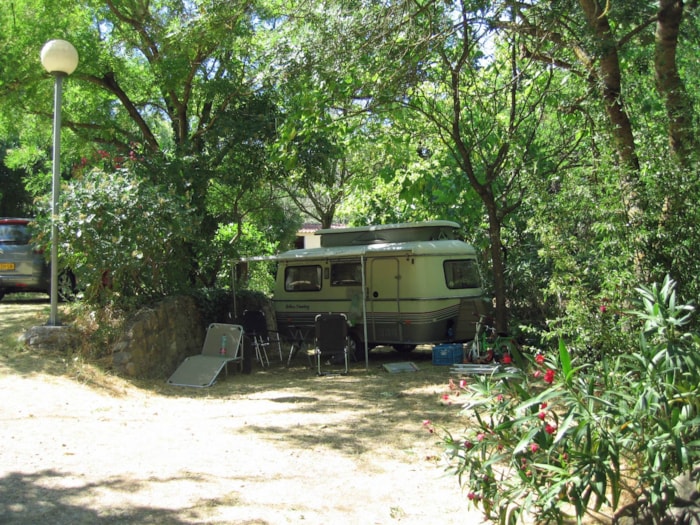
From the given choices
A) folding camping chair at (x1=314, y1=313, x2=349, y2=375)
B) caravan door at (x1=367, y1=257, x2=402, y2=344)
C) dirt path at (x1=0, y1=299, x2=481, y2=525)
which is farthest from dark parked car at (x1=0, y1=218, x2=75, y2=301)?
caravan door at (x1=367, y1=257, x2=402, y2=344)

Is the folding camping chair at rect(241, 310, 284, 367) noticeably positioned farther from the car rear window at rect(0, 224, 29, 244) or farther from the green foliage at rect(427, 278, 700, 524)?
the green foliage at rect(427, 278, 700, 524)

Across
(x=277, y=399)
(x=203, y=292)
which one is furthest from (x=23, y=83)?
(x=277, y=399)

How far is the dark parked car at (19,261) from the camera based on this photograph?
512 inches

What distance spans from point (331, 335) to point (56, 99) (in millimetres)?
5148

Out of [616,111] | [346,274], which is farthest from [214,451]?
[346,274]

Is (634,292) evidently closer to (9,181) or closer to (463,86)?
(463,86)

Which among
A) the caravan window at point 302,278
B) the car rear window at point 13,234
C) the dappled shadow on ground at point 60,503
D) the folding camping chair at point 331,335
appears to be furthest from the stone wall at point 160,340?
the car rear window at point 13,234

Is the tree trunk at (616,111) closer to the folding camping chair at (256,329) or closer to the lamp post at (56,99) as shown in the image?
the lamp post at (56,99)

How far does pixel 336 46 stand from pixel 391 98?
123 cm

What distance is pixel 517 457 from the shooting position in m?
3.48

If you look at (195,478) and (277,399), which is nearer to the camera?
(195,478)

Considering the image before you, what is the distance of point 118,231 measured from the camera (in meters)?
9.22

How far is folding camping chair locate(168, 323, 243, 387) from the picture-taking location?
30.6 ft

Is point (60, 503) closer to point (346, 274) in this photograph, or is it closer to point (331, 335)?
point (331, 335)
